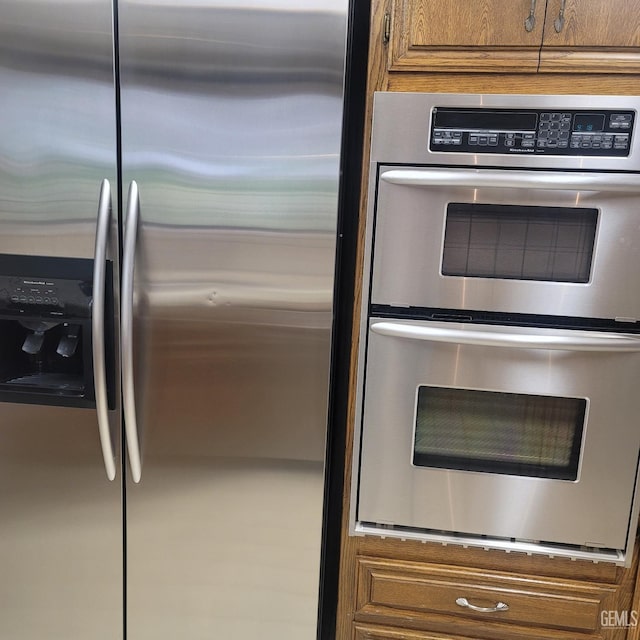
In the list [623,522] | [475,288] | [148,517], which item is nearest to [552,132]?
[475,288]

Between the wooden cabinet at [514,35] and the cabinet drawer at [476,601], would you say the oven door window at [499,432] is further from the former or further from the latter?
the wooden cabinet at [514,35]

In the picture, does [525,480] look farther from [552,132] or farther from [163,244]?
[163,244]

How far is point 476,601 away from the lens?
1.35 m

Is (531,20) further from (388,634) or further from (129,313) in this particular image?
(388,634)

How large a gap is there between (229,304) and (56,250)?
40 centimetres

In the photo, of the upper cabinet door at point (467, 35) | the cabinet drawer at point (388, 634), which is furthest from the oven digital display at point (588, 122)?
the cabinet drawer at point (388, 634)

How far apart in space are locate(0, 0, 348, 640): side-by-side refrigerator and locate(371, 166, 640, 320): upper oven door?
0.47ft

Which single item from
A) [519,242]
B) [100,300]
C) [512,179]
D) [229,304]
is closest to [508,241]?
[519,242]

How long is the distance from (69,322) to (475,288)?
0.89 meters

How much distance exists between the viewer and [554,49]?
1149mm

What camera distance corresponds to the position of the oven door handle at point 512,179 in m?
1.14

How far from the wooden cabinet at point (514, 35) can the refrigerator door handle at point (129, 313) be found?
613mm

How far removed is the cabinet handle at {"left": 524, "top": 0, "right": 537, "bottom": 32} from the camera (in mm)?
1140

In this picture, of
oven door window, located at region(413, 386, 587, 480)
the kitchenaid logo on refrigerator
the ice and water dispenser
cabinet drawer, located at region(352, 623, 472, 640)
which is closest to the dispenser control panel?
the ice and water dispenser
